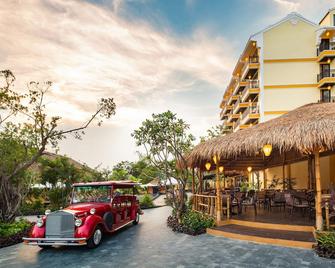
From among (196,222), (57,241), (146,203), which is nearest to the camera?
(57,241)

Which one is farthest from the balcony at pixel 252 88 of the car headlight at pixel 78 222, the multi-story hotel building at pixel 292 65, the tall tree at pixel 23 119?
the car headlight at pixel 78 222

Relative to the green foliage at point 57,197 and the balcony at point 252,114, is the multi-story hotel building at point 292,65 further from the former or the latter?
the green foliage at point 57,197

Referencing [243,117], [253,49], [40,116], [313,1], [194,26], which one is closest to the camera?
[40,116]

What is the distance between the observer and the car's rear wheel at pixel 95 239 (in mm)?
8030

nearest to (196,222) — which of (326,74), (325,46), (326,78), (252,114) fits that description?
(252,114)

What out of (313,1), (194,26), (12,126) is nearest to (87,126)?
(12,126)

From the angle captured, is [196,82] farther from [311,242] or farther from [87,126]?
[311,242]

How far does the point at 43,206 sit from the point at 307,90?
85.6 ft

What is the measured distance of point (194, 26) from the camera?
50.2 ft

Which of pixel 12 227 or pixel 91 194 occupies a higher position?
pixel 91 194

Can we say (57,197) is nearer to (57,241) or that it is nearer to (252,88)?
(57,241)

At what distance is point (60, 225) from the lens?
7.90m

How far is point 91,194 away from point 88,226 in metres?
2.25

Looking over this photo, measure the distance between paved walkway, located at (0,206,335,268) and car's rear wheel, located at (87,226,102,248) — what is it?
19 centimetres
